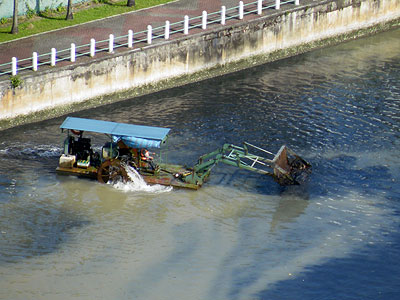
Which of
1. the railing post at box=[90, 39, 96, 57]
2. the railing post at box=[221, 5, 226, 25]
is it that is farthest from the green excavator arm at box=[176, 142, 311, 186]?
the railing post at box=[221, 5, 226, 25]

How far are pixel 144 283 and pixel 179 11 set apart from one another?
77.3ft

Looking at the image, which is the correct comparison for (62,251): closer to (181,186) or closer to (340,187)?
(181,186)

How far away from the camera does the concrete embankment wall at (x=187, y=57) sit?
34.8 meters

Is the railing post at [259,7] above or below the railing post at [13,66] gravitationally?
above

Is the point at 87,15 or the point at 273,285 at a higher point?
the point at 87,15

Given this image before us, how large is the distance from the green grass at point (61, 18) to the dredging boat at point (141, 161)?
1137cm

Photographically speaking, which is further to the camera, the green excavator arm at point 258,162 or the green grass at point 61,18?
the green grass at point 61,18

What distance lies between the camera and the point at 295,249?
81.5 feet

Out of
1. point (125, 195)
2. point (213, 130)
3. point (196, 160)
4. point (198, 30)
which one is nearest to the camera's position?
point (125, 195)

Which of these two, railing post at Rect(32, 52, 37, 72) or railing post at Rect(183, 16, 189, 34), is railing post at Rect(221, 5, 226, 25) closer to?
railing post at Rect(183, 16, 189, 34)

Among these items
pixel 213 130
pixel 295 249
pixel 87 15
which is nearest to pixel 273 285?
pixel 295 249

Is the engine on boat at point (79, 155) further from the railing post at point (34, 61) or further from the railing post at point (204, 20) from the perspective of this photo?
the railing post at point (204, 20)

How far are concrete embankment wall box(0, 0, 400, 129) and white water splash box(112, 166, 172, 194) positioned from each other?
810 cm

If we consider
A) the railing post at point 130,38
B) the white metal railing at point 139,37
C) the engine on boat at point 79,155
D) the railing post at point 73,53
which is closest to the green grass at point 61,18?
the white metal railing at point 139,37
